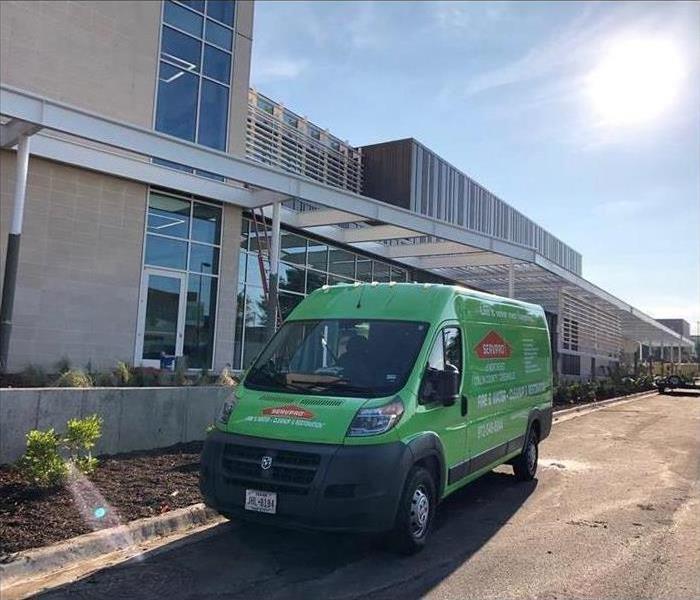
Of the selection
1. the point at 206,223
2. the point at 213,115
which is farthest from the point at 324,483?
the point at 213,115

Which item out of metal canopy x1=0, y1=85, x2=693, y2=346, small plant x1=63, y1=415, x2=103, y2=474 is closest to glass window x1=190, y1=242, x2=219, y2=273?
metal canopy x1=0, y1=85, x2=693, y2=346

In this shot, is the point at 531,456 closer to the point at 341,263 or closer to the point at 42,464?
the point at 42,464

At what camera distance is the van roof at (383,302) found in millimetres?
6188

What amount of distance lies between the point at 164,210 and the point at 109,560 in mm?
11492

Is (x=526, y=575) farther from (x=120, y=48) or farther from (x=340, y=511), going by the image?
(x=120, y=48)

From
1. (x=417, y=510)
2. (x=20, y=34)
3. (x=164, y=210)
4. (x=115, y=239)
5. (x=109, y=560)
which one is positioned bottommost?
(x=109, y=560)

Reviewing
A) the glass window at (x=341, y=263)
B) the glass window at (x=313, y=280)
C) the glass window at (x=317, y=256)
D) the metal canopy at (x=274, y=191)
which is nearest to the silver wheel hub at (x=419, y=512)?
the metal canopy at (x=274, y=191)

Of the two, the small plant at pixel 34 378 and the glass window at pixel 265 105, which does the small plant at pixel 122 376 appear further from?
the glass window at pixel 265 105

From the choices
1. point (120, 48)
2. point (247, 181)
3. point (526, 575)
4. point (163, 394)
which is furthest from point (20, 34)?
point (526, 575)

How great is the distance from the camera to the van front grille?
496 centimetres

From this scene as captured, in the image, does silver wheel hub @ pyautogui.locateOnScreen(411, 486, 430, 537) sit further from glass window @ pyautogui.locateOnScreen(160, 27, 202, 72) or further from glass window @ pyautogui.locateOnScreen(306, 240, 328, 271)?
glass window @ pyautogui.locateOnScreen(306, 240, 328, 271)

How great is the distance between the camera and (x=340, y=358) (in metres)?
5.95

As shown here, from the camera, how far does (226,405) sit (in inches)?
228

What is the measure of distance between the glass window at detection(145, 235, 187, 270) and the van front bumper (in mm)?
10814
